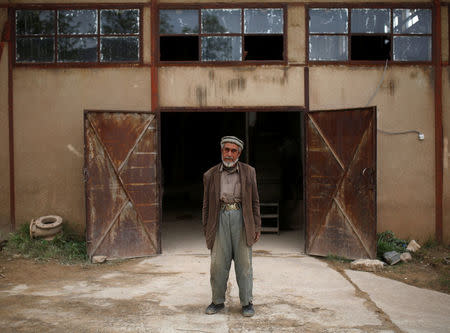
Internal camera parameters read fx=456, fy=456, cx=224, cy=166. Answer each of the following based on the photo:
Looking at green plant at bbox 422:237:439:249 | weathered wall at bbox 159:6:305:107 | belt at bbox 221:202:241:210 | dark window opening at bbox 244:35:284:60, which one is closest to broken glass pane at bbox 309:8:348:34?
weathered wall at bbox 159:6:305:107

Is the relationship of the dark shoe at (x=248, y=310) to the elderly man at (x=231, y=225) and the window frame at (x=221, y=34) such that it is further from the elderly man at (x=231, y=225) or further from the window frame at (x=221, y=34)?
the window frame at (x=221, y=34)

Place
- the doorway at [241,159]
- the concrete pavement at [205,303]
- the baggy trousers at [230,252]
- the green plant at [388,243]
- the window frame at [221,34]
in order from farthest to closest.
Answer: the doorway at [241,159] < the window frame at [221,34] < the green plant at [388,243] < the baggy trousers at [230,252] < the concrete pavement at [205,303]

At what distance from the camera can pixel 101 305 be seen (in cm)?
518

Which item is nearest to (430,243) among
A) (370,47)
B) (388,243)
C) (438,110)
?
(388,243)

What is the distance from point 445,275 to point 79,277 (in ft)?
17.4

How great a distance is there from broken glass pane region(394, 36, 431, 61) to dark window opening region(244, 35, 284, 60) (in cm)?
208

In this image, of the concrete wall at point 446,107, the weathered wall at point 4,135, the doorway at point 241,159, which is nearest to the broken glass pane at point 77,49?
the weathered wall at point 4,135

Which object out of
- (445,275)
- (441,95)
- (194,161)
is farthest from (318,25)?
(194,161)

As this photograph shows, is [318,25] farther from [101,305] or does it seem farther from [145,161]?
[101,305]

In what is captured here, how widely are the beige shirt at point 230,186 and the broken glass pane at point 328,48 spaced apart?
4094 millimetres

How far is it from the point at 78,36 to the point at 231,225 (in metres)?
5.24

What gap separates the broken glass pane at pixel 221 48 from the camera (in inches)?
320

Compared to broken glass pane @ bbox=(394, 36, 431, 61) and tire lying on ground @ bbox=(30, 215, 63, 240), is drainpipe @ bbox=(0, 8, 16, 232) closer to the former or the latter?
tire lying on ground @ bbox=(30, 215, 63, 240)

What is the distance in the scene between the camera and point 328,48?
26.7 ft
